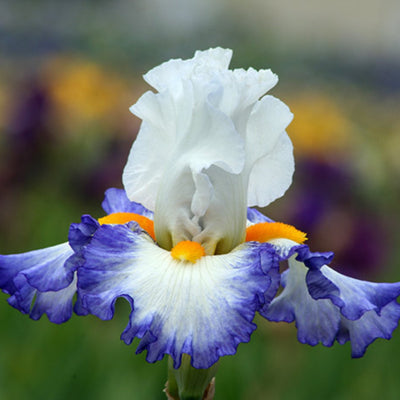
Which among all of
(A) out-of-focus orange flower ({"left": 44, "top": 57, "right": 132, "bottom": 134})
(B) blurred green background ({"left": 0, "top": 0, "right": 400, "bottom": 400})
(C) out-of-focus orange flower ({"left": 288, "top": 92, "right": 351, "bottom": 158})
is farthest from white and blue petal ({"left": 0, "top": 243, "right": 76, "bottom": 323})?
(C) out-of-focus orange flower ({"left": 288, "top": 92, "right": 351, "bottom": 158})

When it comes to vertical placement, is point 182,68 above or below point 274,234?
above

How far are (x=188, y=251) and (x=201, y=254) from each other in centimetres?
2

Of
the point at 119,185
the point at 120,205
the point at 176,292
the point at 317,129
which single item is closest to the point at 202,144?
the point at 176,292

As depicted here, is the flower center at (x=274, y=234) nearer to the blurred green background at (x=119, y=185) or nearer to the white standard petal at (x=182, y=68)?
the white standard petal at (x=182, y=68)

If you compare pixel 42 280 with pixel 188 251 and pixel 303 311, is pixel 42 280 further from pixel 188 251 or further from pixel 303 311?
pixel 303 311

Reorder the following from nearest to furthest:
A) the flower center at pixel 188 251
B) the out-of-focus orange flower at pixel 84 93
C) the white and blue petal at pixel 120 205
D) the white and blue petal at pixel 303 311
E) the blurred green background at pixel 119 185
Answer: the flower center at pixel 188 251 → the white and blue petal at pixel 303 311 → the white and blue petal at pixel 120 205 → the blurred green background at pixel 119 185 → the out-of-focus orange flower at pixel 84 93

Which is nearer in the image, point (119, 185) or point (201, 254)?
point (201, 254)

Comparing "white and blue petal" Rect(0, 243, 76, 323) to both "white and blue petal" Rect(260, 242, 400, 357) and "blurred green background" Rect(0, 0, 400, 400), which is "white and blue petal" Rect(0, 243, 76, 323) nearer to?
"white and blue petal" Rect(260, 242, 400, 357)

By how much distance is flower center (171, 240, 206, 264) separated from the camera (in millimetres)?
972

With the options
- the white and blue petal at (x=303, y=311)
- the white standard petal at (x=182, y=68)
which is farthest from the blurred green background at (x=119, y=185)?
the white standard petal at (x=182, y=68)

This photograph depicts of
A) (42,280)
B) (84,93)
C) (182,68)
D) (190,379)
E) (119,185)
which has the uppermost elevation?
(182,68)

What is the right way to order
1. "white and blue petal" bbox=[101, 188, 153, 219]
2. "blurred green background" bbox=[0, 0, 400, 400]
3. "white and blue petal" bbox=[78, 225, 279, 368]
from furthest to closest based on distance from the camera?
"blurred green background" bbox=[0, 0, 400, 400] → "white and blue petal" bbox=[101, 188, 153, 219] → "white and blue petal" bbox=[78, 225, 279, 368]

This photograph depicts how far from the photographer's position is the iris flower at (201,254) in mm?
886

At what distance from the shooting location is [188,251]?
38.7 inches
